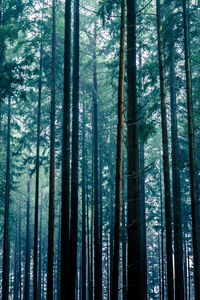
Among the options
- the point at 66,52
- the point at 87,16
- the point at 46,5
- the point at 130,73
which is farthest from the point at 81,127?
the point at 130,73

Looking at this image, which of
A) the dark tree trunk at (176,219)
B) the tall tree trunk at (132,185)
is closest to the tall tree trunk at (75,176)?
the tall tree trunk at (132,185)

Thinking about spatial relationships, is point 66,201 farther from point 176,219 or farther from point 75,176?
point 176,219

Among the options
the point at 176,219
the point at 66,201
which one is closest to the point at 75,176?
the point at 66,201

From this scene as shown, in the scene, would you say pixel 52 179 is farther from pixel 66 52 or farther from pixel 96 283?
pixel 96 283

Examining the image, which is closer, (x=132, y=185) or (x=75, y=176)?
(x=132, y=185)

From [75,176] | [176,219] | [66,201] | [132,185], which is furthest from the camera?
[176,219]

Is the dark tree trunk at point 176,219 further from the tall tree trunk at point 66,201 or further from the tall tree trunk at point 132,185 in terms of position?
the tall tree trunk at point 132,185

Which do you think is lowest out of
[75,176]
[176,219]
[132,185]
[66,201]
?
[176,219]

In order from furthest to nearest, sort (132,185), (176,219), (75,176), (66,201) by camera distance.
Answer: (176,219)
(75,176)
(66,201)
(132,185)

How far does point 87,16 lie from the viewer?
2038cm

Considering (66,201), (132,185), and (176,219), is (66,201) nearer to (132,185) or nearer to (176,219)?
(132,185)

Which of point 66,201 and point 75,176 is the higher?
point 75,176

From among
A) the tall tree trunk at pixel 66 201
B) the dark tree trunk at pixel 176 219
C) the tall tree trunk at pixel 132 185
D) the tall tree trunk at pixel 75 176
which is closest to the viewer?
the tall tree trunk at pixel 132 185

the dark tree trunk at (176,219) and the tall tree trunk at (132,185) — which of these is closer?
the tall tree trunk at (132,185)
